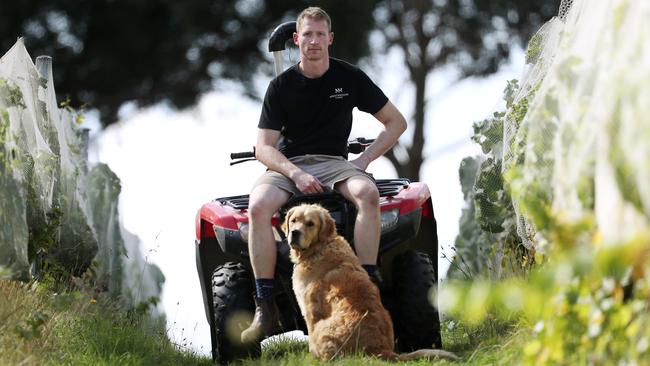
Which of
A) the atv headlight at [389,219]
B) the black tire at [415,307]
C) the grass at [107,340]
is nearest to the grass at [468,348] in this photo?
the grass at [107,340]

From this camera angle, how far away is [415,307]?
5.36 m

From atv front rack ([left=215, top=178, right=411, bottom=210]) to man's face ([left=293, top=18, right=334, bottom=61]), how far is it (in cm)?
78

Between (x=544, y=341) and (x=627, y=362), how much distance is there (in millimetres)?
335

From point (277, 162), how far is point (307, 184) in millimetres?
303

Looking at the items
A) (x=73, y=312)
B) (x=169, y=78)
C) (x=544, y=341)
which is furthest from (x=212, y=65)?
(x=544, y=341)

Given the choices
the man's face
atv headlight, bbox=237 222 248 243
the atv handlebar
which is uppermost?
the man's face

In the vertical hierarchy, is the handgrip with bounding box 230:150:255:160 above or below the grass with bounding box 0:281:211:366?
above

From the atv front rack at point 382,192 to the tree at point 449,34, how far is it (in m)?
7.12

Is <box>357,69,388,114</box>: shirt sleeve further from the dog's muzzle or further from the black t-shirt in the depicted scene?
the dog's muzzle

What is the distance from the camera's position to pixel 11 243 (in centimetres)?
553

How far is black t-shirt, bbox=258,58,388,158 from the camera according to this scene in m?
5.61

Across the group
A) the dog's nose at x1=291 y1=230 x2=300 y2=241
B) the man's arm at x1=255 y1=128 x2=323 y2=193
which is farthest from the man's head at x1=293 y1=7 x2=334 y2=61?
the dog's nose at x1=291 y1=230 x2=300 y2=241

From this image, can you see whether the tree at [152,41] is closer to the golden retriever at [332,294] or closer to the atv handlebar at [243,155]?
the atv handlebar at [243,155]

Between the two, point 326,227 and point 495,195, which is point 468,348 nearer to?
point 326,227
